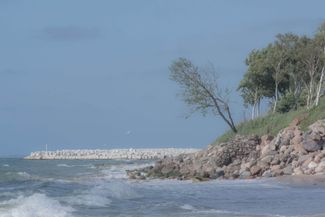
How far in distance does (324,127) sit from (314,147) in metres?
1.67

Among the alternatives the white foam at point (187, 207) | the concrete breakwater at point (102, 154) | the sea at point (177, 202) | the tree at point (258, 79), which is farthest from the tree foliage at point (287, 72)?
the concrete breakwater at point (102, 154)

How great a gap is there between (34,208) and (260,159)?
1962 cm

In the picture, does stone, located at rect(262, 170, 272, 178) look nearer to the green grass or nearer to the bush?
the green grass

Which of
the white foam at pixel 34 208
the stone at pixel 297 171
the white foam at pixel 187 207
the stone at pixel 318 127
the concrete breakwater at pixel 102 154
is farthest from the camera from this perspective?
the concrete breakwater at pixel 102 154

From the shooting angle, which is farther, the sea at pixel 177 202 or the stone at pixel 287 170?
the stone at pixel 287 170

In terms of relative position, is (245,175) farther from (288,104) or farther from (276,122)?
(288,104)

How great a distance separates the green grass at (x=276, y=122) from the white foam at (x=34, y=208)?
21355mm

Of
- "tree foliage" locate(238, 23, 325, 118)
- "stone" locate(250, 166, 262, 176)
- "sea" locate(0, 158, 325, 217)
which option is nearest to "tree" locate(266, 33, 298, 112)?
"tree foliage" locate(238, 23, 325, 118)

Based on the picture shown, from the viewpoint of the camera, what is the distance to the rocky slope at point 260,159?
A: 34.4 metres

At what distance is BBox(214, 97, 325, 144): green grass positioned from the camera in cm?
4094

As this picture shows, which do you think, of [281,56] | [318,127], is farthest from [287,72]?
[318,127]

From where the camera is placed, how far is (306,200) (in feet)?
71.9

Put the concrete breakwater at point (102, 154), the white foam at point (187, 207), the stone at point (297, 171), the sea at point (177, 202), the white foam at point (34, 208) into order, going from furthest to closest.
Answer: the concrete breakwater at point (102, 154), the stone at point (297, 171), the white foam at point (187, 207), the sea at point (177, 202), the white foam at point (34, 208)

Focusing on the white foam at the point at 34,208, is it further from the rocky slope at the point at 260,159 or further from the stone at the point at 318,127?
the stone at the point at 318,127
